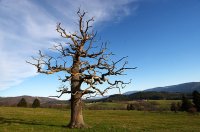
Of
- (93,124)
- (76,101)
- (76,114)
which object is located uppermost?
(76,101)

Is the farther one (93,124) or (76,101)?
(93,124)

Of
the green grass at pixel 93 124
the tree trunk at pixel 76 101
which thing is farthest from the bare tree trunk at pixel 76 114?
the green grass at pixel 93 124

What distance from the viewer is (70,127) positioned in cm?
2902

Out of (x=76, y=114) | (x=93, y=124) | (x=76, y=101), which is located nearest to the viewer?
(x=76, y=114)

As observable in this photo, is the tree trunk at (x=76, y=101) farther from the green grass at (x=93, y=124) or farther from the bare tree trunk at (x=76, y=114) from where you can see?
the green grass at (x=93, y=124)

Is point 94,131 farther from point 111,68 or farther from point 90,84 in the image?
point 111,68

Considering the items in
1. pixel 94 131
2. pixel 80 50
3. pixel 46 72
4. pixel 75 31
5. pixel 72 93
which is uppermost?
pixel 75 31

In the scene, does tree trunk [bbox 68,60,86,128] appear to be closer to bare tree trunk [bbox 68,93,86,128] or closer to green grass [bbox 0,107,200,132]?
bare tree trunk [bbox 68,93,86,128]

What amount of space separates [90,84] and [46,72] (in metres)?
4.95

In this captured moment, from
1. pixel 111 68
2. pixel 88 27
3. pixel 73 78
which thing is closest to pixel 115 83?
pixel 111 68

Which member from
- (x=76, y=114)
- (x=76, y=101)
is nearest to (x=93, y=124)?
(x=76, y=114)

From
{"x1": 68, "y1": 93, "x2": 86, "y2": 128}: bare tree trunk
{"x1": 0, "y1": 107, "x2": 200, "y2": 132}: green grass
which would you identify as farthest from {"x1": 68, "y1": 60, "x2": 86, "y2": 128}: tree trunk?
{"x1": 0, "y1": 107, "x2": 200, "y2": 132}: green grass

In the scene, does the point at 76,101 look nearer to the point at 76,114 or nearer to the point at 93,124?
the point at 76,114

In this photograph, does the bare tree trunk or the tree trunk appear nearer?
the bare tree trunk
